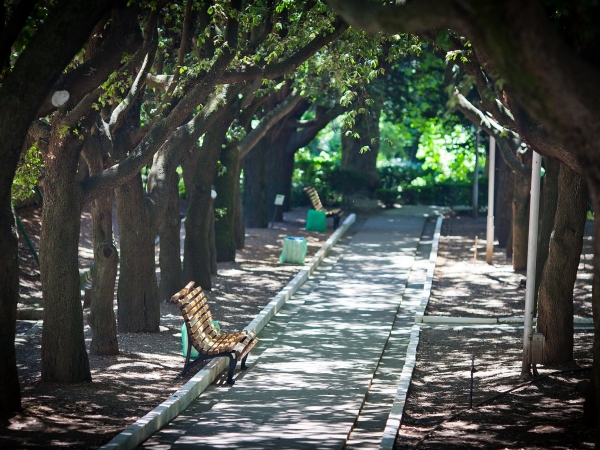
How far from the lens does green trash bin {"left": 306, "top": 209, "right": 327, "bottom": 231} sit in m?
28.3

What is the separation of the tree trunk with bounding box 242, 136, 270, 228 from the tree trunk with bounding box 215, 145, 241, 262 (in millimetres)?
6007

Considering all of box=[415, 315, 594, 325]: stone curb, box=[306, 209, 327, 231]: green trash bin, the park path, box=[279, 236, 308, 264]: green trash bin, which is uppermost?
box=[306, 209, 327, 231]: green trash bin

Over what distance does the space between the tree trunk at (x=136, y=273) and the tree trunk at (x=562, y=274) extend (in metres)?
5.78

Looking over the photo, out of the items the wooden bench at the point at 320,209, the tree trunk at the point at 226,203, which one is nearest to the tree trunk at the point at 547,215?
the tree trunk at the point at 226,203

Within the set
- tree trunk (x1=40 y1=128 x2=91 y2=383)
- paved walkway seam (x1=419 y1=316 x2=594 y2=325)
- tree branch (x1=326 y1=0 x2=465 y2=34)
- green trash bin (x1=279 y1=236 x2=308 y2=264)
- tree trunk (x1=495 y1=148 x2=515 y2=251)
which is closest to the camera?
tree branch (x1=326 y1=0 x2=465 y2=34)

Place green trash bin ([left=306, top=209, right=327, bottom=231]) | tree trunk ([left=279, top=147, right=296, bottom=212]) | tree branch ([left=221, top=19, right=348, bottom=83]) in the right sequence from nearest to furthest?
1. tree branch ([left=221, top=19, right=348, bottom=83])
2. green trash bin ([left=306, top=209, right=327, bottom=231])
3. tree trunk ([left=279, top=147, right=296, bottom=212])

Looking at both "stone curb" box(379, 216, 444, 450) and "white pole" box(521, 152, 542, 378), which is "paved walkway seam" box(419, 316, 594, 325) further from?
"white pole" box(521, 152, 542, 378)

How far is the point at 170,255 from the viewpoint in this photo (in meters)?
16.7

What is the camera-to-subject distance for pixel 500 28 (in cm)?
595

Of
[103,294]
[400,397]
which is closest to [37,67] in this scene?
[103,294]

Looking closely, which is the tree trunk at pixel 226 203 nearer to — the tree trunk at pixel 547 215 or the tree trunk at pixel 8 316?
the tree trunk at pixel 547 215

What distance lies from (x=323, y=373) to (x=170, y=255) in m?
5.47

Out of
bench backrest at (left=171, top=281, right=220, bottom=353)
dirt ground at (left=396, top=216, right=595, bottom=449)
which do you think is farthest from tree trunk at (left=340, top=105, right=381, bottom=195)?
bench backrest at (left=171, top=281, right=220, bottom=353)

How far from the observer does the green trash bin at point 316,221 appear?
28.3 meters
